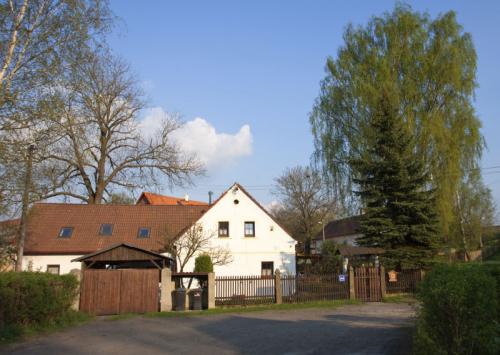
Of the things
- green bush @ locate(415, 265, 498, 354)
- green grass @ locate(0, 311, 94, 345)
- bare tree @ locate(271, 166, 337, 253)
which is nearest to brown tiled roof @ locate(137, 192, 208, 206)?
bare tree @ locate(271, 166, 337, 253)

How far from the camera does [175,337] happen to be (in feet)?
44.6

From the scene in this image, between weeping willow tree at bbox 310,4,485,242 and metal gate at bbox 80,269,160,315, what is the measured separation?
14.2 m

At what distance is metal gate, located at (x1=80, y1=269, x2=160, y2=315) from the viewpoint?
20500 millimetres

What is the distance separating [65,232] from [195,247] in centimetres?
976

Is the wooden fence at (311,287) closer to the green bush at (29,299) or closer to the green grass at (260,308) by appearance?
the green grass at (260,308)

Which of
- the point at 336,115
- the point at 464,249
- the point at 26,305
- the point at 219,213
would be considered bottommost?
the point at 26,305

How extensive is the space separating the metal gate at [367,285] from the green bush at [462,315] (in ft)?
56.4

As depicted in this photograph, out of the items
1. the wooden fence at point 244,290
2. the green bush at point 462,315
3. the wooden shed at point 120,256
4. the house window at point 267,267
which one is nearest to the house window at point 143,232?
the house window at point 267,267

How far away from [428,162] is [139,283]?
1748 centimetres

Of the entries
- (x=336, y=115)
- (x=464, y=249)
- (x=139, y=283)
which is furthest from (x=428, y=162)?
(x=139, y=283)

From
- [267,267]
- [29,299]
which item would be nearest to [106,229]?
[267,267]

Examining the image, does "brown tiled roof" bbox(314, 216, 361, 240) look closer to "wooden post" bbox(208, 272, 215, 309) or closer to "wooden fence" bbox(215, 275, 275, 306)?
"wooden fence" bbox(215, 275, 275, 306)

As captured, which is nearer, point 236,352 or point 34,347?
point 236,352

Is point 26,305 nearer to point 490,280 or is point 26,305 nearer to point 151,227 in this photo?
point 490,280
